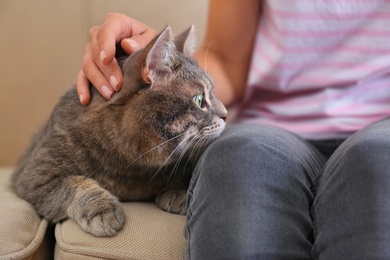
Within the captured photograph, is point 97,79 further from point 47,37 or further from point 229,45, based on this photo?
point 47,37

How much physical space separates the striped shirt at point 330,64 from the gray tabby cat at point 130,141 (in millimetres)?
212

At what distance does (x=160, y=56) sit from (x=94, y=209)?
34cm

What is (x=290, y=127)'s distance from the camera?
123 cm

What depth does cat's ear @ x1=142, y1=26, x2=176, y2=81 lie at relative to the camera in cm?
98

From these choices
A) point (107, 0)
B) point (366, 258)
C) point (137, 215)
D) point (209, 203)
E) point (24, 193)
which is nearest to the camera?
point (366, 258)

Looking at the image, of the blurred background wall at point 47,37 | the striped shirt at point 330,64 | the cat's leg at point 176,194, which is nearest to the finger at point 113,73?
the cat's leg at point 176,194

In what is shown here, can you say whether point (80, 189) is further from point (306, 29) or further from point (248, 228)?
point (306, 29)

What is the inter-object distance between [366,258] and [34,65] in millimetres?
1422

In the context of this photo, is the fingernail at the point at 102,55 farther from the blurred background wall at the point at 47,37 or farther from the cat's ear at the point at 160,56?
the blurred background wall at the point at 47,37

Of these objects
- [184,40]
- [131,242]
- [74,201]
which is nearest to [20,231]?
[74,201]

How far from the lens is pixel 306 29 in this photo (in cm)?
121

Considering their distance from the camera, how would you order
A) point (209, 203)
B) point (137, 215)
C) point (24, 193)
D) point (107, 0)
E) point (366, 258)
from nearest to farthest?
point (366, 258) → point (209, 203) → point (137, 215) → point (24, 193) → point (107, 0)

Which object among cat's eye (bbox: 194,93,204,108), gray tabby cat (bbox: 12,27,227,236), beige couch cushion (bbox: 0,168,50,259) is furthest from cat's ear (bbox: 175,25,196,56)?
beige couch cushion (bbox: 0,168,50,259)

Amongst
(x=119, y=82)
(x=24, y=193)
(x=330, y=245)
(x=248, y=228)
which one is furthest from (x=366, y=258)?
(x=24, y=193)
